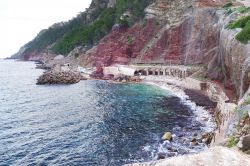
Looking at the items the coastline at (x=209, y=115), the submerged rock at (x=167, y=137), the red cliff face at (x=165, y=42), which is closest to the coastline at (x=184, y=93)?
the coastline at (x=209, y=115)

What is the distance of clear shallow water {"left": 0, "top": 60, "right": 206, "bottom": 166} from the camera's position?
1474 inches

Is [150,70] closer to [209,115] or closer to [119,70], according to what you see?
[119,70]

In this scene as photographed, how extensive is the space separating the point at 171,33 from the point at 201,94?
139 ft

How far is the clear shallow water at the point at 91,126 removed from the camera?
123ft

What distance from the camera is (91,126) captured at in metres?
49.8

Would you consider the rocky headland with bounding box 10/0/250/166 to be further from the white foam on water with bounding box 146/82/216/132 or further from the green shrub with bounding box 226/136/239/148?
the white foam on water with bounding box 146/82/216/132

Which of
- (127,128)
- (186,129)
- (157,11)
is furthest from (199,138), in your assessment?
(157,11)

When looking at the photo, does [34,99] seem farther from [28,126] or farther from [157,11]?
[157,11]

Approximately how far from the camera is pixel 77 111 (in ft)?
201

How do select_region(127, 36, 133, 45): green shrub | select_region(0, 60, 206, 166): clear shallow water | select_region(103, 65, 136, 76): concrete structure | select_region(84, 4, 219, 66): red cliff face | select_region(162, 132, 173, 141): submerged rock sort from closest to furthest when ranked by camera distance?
select_region(0, 60, 206, 166): clear shallow water → select_region(162, 132, 173, 141): submerged rock → select_region(84, 4, 219, 66): red cliff face → select_region(103, 65, 136, 76): concrete structure → select_region(127, 36, 133, 45): green shrub

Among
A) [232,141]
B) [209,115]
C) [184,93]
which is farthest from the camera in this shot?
[184,93]

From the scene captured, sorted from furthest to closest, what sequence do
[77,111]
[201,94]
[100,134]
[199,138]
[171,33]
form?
[171,33] → [201,94] → [77,111] → [100,134] → [199,138]

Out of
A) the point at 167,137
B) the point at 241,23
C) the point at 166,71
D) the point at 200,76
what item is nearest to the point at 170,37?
the point at 166,71

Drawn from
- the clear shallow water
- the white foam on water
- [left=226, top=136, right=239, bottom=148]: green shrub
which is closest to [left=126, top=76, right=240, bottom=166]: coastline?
the white foam on water
